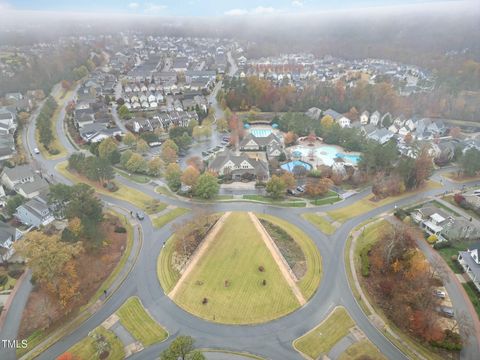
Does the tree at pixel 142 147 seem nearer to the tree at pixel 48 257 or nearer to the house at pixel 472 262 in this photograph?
the tree at pixel 48 257

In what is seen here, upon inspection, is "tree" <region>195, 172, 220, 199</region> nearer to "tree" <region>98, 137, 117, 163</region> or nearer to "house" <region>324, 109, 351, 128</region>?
"tree" <region>98, 137, 117, 163</region>

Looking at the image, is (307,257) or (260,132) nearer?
(307,257)

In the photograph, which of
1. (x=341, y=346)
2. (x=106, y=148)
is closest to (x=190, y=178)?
(x=106, y=148)

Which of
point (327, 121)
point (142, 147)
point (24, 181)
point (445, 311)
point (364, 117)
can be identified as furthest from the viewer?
point (364, 117)

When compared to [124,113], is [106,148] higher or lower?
lower

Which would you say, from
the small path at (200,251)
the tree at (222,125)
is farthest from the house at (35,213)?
the tree at (222,125)

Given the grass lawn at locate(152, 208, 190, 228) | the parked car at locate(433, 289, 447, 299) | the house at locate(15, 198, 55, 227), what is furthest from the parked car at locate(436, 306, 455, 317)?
the house at locate(15, 198, 55, 227)

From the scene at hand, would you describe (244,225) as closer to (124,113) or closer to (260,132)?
(260,132)
